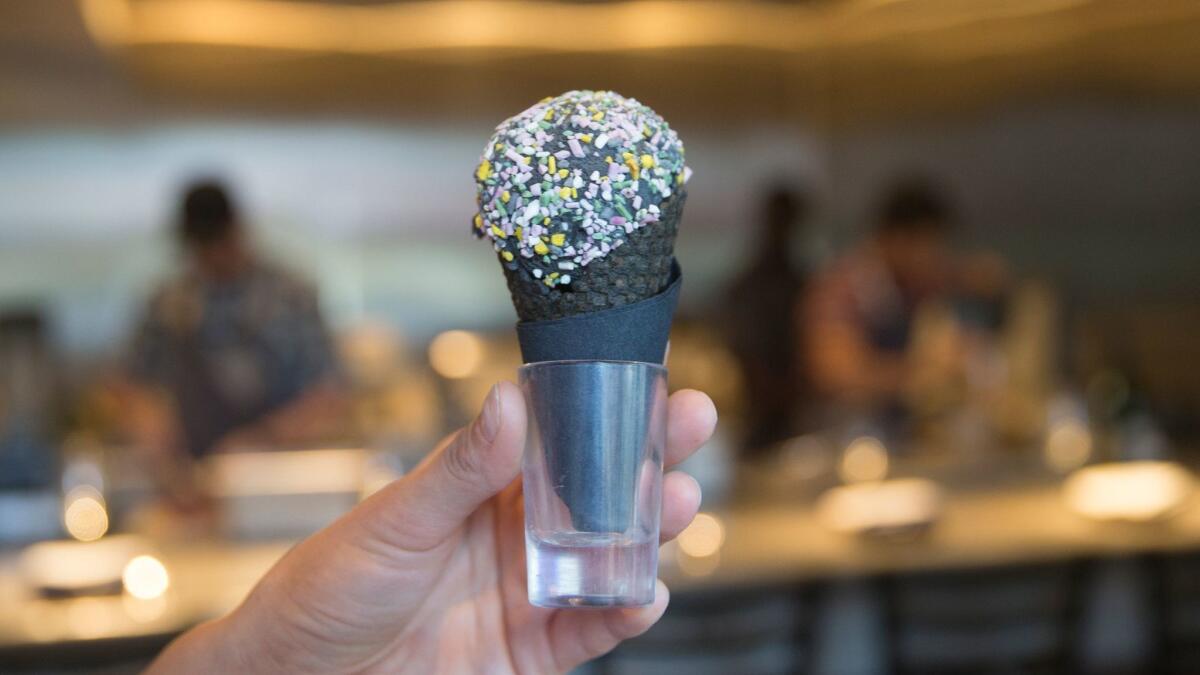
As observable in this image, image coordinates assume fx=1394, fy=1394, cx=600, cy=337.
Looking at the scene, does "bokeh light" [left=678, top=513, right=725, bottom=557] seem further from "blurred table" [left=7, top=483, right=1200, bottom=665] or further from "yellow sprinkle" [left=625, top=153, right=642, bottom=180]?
"yellow sprinkle" [left=625, top=153, right=642, bottom=180]

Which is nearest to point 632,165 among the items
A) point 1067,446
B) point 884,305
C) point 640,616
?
point 640,616

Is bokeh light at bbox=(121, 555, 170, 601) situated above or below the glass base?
above

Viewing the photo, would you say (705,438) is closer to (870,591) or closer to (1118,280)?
(870,591)

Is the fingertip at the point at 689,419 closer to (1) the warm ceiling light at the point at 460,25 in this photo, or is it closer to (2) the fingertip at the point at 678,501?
(2) the fingertip at the point at 678,501

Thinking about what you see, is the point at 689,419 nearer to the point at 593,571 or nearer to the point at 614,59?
the point at 593,571

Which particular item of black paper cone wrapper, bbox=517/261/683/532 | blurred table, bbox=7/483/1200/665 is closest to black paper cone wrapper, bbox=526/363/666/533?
black paper cone wrapper, bbox=517/261/683/532

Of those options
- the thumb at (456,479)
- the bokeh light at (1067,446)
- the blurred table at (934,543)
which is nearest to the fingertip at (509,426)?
the thumb at (456,479)
